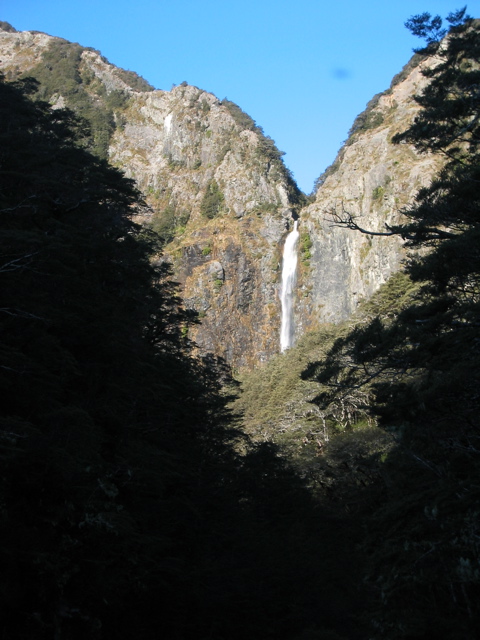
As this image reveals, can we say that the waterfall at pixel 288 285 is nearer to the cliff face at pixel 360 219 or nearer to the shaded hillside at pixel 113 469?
the cliff face at pixel 360 219

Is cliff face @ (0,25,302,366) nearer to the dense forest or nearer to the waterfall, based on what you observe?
the waterfall

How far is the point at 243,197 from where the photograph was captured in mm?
82250

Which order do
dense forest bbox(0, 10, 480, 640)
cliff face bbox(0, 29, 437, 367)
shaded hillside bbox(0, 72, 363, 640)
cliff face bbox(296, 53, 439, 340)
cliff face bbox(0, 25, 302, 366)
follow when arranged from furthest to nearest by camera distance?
cliff face bbox(0, 25, 302, 366) < cliff face bbox(0, 29, 437, 367) < cliff face bbox(296, 53, 439, 340) < dense forest bbox(0, 10, 480, 640) < shaded hillside bbox(0, 72, 363, 640)

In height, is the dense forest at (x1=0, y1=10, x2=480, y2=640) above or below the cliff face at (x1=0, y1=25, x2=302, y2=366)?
below

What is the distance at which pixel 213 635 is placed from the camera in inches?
468

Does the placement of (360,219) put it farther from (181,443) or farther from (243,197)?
(181,443)

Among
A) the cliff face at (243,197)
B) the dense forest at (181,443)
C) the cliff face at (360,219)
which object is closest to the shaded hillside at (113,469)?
the dense forest at (181,443)

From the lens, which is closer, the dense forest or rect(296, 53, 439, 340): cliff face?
the dense forest

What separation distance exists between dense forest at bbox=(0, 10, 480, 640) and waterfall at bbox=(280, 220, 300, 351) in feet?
153

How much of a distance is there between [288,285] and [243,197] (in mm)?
18257

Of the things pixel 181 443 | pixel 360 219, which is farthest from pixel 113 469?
pixel 360 219

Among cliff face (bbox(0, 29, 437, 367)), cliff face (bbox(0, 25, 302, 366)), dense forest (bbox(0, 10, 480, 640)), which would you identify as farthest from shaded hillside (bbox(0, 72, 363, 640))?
cliff face (bbox(0, 25, 302, 366))

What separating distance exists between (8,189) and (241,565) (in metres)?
10.1

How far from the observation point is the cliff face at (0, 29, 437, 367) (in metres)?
62.8
